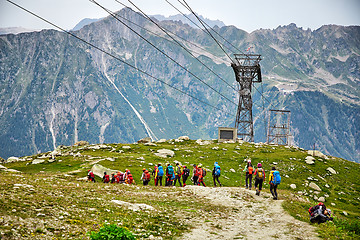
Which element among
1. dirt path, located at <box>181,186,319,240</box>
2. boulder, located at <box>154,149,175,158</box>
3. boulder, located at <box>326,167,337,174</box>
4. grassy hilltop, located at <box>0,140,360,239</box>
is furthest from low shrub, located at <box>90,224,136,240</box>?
boulder, located at <box>326,167,337,174</box>

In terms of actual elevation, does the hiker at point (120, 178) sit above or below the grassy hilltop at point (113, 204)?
below

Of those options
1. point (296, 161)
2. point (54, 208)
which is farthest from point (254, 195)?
point (296, 161)

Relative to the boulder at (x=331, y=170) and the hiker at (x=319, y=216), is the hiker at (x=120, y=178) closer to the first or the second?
the hiker at (x=319, y=216)

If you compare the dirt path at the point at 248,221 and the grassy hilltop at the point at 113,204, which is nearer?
the grassy hilltop at the point at 113,204

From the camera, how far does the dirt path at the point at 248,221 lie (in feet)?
56.2

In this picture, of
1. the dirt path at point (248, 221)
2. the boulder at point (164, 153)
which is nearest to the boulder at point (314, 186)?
the dirt path at point (248, 221)

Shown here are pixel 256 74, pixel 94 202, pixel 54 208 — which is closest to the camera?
pixel 54 208

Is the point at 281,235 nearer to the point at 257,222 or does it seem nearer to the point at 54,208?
the point at 257,222

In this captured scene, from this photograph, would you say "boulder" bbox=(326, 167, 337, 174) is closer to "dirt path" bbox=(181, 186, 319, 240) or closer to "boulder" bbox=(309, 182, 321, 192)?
"boulder" bbox=(309, 182, 321, 192)

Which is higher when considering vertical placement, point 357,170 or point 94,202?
point 94,202

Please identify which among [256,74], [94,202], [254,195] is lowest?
[254,195]

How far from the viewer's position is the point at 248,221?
20.7 meters

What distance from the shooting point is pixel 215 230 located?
17547mm

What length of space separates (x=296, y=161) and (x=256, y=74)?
3261 cm
